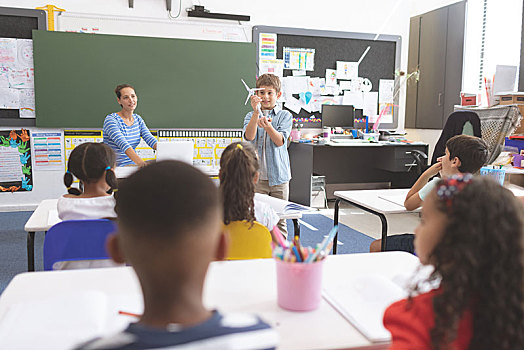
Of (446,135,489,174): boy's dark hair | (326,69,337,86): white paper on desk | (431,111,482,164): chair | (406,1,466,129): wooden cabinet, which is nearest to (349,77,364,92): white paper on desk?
(326,69,337,86): white paper on desk

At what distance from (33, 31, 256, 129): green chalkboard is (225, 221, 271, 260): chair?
3672 millimetres

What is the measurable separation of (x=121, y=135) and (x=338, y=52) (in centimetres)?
342

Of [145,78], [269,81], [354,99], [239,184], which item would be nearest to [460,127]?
[269,81]

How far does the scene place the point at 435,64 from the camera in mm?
5770

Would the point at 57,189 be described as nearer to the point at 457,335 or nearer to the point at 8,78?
the point at 8,78

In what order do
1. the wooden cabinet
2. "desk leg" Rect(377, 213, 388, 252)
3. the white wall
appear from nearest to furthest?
"desk leg" Rect(377, 213, 388, 252) → the white wall → the wooden cabinet

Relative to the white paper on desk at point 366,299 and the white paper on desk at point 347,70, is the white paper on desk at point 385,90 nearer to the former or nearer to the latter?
the white paper on desk at point 347,70

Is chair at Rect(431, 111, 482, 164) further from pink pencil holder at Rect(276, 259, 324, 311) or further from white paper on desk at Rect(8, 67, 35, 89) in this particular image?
white paper on desk at Rect(8, 67, 35, 89)

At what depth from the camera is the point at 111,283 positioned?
3.93 ft

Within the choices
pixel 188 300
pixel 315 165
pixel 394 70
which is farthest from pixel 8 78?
pixel 188 300

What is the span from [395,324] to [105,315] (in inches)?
23.4

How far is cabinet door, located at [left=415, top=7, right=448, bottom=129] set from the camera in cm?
567

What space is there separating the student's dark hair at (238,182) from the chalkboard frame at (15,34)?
3.90 meters

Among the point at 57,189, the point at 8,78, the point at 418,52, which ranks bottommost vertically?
the point at 57,189
